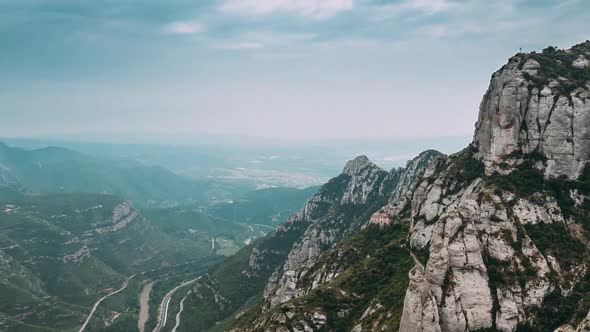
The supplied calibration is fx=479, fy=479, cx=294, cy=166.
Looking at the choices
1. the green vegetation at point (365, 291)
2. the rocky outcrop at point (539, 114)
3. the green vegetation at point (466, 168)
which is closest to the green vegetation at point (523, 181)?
the rocky outcrop at point (539, 114)

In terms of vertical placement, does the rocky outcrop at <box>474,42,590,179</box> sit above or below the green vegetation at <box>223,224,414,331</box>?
above

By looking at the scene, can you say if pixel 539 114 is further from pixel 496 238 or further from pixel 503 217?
pixel 496 238

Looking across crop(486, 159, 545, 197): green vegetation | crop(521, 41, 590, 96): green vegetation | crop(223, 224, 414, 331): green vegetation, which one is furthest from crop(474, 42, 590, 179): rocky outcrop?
crop(223, 224, 414, 331): green vegetation

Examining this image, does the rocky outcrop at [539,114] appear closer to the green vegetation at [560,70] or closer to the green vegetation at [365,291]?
the green vegetation at [560,70]

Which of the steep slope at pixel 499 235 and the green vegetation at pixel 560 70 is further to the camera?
the green vegetation at pixel 560 70

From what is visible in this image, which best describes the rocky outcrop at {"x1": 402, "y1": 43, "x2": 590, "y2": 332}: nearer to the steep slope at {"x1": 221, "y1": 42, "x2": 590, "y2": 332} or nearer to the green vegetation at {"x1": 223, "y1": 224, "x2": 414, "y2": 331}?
the steep slope at {"x1": 221, "y1": 42, "x2": 590, "y2": 332}

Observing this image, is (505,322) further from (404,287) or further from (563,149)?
(563,149)

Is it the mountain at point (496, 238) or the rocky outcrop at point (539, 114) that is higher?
the rocky outcrop at point (539, 114)

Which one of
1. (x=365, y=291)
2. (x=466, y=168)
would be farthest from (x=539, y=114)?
(x=365, y=291)
